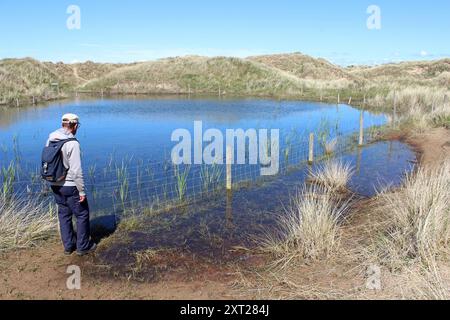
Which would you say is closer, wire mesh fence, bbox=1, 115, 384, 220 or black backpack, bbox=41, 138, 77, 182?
black backpack, bbox=41, 138, 77, 182

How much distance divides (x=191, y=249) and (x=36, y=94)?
3144 cm

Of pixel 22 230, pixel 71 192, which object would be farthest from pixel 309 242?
pixel 22 230

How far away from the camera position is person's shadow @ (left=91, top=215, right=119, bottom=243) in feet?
22.8

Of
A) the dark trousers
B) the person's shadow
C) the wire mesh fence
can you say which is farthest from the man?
the wire mesh fence

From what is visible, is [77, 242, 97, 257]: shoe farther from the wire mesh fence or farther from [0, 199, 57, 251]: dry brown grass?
the wire mesh fence

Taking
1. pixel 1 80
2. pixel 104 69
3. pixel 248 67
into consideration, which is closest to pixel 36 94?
pixel 1 80

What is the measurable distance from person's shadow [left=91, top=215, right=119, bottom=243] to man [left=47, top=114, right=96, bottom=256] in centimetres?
66

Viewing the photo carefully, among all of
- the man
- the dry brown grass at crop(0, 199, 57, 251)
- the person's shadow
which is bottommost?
the person's shadow

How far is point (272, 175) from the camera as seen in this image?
11.4 metres

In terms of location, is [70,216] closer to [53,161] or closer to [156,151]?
[53,161]

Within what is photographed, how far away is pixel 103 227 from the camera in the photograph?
24.3 feet

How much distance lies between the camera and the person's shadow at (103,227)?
22.8 ft

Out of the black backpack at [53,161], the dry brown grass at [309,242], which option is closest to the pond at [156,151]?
the black backpack at [53,161]

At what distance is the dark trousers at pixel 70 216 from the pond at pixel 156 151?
7.30ft
